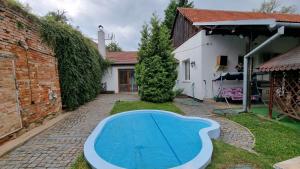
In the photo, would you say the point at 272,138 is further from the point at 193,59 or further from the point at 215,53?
the point at 193,59

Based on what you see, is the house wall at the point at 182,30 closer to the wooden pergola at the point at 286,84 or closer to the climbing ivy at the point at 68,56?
the wooden pergola at the point at 286,84

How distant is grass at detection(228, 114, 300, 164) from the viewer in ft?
13.5

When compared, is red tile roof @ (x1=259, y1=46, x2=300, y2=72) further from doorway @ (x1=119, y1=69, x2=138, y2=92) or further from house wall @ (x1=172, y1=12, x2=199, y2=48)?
doorway @ (x1=119, y1=69, x2=138, y2=92)

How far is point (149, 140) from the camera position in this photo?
5566 millimetres

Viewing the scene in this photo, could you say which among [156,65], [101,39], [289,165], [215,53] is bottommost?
[289,165]

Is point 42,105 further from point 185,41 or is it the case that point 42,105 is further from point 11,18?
point 185,41

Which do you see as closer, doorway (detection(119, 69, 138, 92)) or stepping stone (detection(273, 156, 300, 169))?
stepping stone (detection(273, 156, 300, 169))

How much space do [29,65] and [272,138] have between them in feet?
24.4

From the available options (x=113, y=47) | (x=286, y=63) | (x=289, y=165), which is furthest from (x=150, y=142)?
(x=113, y=47)

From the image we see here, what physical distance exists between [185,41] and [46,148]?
1176cm

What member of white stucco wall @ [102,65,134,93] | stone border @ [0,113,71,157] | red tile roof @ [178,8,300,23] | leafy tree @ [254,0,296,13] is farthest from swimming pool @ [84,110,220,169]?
leafy tree @ [254,0,296,13]

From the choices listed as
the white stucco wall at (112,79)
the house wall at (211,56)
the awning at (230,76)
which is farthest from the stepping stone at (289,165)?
the white stucco wall at (112,79)

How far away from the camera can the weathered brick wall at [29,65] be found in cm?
494

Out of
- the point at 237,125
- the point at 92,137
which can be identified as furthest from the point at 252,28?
the point at 92,137
